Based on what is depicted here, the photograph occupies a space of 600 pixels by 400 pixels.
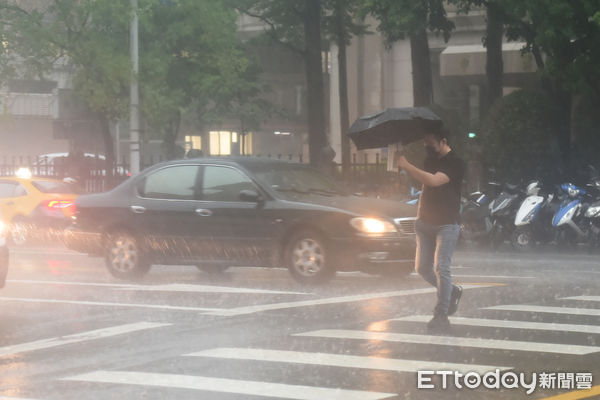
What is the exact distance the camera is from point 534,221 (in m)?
20.5

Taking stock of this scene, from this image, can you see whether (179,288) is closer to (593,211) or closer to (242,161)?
(242,161)

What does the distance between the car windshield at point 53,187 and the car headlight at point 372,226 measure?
11.7m

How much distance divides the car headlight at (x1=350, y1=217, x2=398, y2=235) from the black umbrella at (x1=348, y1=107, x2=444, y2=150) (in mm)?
2780

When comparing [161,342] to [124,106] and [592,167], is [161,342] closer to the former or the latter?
[592,167]

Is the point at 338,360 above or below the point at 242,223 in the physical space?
below

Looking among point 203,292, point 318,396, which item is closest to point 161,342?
point 318,396

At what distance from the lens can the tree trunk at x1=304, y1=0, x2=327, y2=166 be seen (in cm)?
2939

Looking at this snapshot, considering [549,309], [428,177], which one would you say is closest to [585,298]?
[549,309]

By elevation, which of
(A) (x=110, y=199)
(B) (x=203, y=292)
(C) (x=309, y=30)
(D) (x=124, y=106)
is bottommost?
(B) (x=203, y=292)

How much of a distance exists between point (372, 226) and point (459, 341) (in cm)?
471

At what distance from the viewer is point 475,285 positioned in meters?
14.0

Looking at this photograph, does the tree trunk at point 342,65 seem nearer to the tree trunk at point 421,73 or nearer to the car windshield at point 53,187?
the tree trunk at point 421,73

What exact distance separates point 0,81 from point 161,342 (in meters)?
21.4

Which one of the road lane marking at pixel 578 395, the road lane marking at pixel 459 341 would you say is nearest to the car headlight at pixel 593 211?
the road lane marking at pixel 459 341
